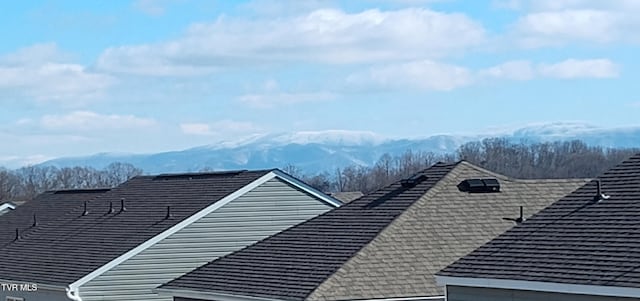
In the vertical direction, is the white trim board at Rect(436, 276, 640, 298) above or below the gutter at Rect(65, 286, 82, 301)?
above

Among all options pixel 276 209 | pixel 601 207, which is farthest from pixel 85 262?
pixel 601 207

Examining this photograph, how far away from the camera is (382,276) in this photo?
21.6 m

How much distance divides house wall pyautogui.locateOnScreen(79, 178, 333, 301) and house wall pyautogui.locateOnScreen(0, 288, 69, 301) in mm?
991

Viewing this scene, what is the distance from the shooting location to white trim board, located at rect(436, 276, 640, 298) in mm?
15461

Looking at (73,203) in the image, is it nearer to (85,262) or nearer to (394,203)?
(85,262)

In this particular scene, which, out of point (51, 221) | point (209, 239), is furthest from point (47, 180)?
point (209, 239)

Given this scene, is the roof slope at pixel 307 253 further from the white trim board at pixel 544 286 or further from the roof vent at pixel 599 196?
the roof vent at pixel 599 196

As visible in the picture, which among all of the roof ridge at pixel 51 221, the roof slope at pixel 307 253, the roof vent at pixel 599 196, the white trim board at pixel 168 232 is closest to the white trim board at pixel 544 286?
the roof vent at pixel 599 196

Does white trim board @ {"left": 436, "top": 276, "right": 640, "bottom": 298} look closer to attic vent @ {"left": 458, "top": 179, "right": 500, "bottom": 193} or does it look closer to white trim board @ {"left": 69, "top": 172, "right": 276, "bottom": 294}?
attic vent @ {"left": 458, "top": 179, "right": 500, "bottom": 193}

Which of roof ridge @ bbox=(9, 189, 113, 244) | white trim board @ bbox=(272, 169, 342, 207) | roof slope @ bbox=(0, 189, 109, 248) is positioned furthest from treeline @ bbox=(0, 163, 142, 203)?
white trim board @ bbox=(272, 169, 342, 207)

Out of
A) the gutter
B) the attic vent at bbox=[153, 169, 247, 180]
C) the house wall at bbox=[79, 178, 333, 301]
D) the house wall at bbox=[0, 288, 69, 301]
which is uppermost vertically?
the attic vent at bbox=[153, 169, 247, 180]

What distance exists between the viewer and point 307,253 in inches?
907

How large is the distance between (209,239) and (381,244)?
8.69m

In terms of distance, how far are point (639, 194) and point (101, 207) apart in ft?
64.7
